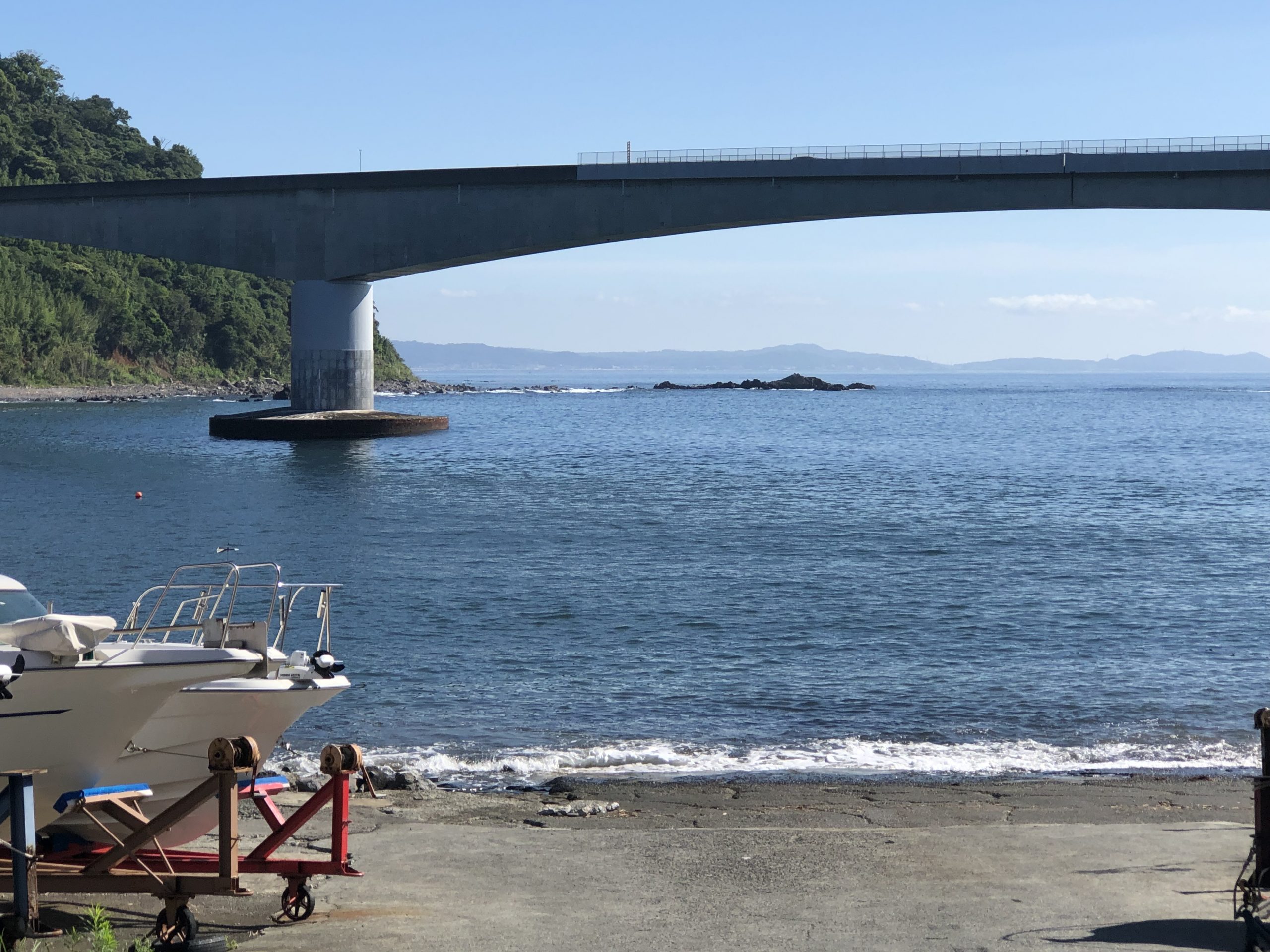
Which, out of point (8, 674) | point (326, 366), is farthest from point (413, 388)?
point (8, 674)

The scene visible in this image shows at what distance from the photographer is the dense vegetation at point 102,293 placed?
12888 centimetres

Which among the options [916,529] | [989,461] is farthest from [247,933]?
[989,461]

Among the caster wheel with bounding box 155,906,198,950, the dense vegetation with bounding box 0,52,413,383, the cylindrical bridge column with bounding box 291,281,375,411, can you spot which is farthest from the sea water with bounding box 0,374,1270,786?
the dense vegetation with bounding box 0,52,413,383

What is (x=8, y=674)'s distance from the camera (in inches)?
336

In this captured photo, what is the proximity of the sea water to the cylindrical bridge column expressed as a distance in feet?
10.3

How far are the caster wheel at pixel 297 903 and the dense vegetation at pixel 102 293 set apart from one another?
12520cm

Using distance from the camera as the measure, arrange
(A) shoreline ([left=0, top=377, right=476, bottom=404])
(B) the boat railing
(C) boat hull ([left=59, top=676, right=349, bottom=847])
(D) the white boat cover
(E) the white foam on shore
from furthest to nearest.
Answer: (A) shoreline ([left=0, top=377, right=476, bottom=404]) → (E) the white foam on shore → (B) the boat railing → (C) boat hull ([left=59, top=676, right=349, bottom=847]) → (D) the white boat cover

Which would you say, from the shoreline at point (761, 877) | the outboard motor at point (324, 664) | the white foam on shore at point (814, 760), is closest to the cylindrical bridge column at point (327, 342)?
the white foam on shore at point (814, 760)

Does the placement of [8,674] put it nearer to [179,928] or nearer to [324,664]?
[179,928]

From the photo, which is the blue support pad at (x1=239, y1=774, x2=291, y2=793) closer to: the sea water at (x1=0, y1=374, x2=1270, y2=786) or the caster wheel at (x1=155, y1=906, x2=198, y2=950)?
the caster wheel at (x1=155, y1=906, x2=198, y2=950)

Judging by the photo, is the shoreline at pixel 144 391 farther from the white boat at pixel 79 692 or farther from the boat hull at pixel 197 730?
the white boat at pixel 79 692

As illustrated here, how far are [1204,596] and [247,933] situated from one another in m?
22.9

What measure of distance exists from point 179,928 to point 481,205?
183 feet

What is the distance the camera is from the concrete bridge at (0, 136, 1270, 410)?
5475 cm
